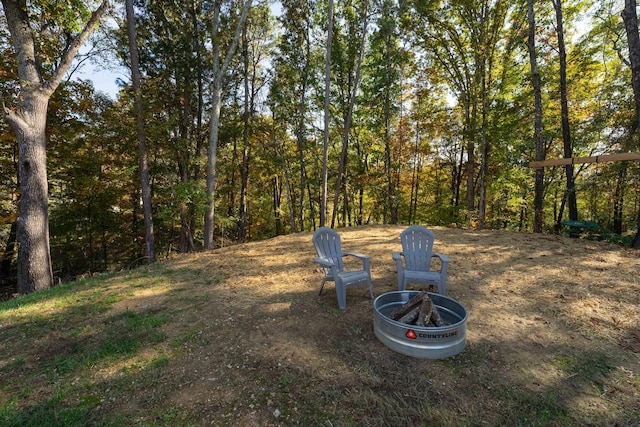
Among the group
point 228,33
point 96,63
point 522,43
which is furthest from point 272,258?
point 522,43

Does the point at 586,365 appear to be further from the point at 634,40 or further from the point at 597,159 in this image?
the point at 634,40

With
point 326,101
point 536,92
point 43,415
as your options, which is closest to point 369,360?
point 43,415

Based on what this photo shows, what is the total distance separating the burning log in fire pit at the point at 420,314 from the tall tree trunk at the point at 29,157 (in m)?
5.97

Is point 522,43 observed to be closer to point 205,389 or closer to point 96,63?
point 205,389

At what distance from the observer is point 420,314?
2295mm

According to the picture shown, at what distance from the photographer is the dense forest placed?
6.04 m

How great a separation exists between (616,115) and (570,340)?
28.0ft

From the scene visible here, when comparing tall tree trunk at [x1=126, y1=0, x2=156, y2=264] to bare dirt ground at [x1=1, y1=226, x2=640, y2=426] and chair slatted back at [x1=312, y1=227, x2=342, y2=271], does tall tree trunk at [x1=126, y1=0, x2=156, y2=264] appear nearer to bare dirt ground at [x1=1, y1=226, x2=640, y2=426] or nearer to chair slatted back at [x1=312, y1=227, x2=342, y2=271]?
bare dirt ground at [x1=1, y1=226, x2=640, y2=426]

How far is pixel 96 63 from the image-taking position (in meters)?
6.93

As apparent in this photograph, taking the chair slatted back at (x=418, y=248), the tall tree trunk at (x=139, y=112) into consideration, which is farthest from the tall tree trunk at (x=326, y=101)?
the tall tree trunk at (x=139, y=112)

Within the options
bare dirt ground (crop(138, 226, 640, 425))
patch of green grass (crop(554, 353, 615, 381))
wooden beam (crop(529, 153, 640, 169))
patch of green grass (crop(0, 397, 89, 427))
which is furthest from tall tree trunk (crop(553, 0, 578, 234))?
patch of green grass (crop(0, 397, 89, 427))

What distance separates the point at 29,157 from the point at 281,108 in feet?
26.2

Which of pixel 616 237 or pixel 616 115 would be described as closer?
pixel 616 237

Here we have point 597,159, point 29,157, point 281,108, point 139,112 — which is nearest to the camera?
point 29,157
